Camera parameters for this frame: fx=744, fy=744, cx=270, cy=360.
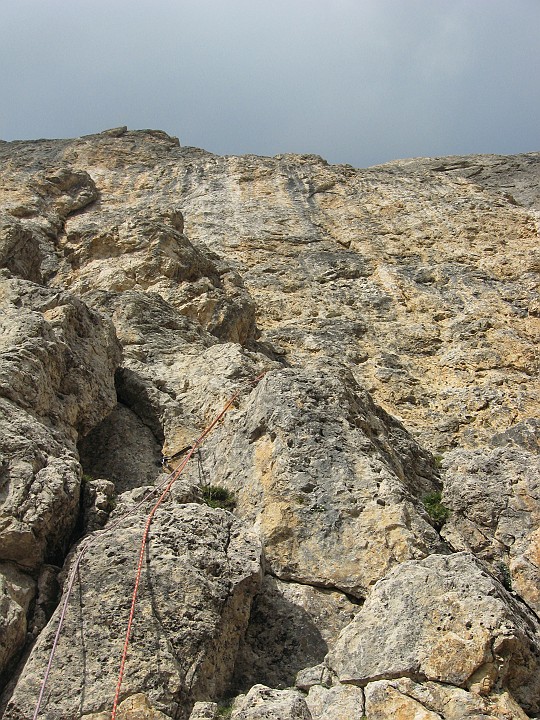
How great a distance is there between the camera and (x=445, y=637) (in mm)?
7395

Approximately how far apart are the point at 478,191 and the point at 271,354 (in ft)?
53.7

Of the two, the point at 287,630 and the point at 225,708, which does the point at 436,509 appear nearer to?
the point at 287,630

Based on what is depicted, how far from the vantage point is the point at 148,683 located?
24.3 feet

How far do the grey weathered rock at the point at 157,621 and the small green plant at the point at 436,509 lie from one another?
4625 mm

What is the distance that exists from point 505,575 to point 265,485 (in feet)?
12.6

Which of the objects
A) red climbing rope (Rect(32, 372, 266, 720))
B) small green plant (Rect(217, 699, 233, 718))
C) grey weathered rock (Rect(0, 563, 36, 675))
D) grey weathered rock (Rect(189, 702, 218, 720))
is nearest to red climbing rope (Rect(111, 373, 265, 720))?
red climbing rope (Rect(32, 372, 266, 720))

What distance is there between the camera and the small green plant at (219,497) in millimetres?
11141

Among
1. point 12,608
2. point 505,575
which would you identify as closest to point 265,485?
point 505,575

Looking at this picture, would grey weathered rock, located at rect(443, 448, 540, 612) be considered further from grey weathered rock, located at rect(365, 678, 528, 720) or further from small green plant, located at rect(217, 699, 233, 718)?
small green plant, located at rect(217, 699, 233, 718)

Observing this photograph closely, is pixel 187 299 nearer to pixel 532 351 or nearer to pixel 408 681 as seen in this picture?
pixel 532 351

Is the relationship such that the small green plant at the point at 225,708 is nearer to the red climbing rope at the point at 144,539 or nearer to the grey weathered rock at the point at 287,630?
the grey weathered rock at the point at 287,630

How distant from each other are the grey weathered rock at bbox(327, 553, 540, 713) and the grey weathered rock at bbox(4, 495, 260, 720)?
1.31 m

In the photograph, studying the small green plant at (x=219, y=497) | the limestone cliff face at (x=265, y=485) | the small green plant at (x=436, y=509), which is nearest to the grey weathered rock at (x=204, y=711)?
the limestone cliff face at (x=265, y=485)

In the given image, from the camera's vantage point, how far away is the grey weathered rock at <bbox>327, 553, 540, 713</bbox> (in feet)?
23.5
